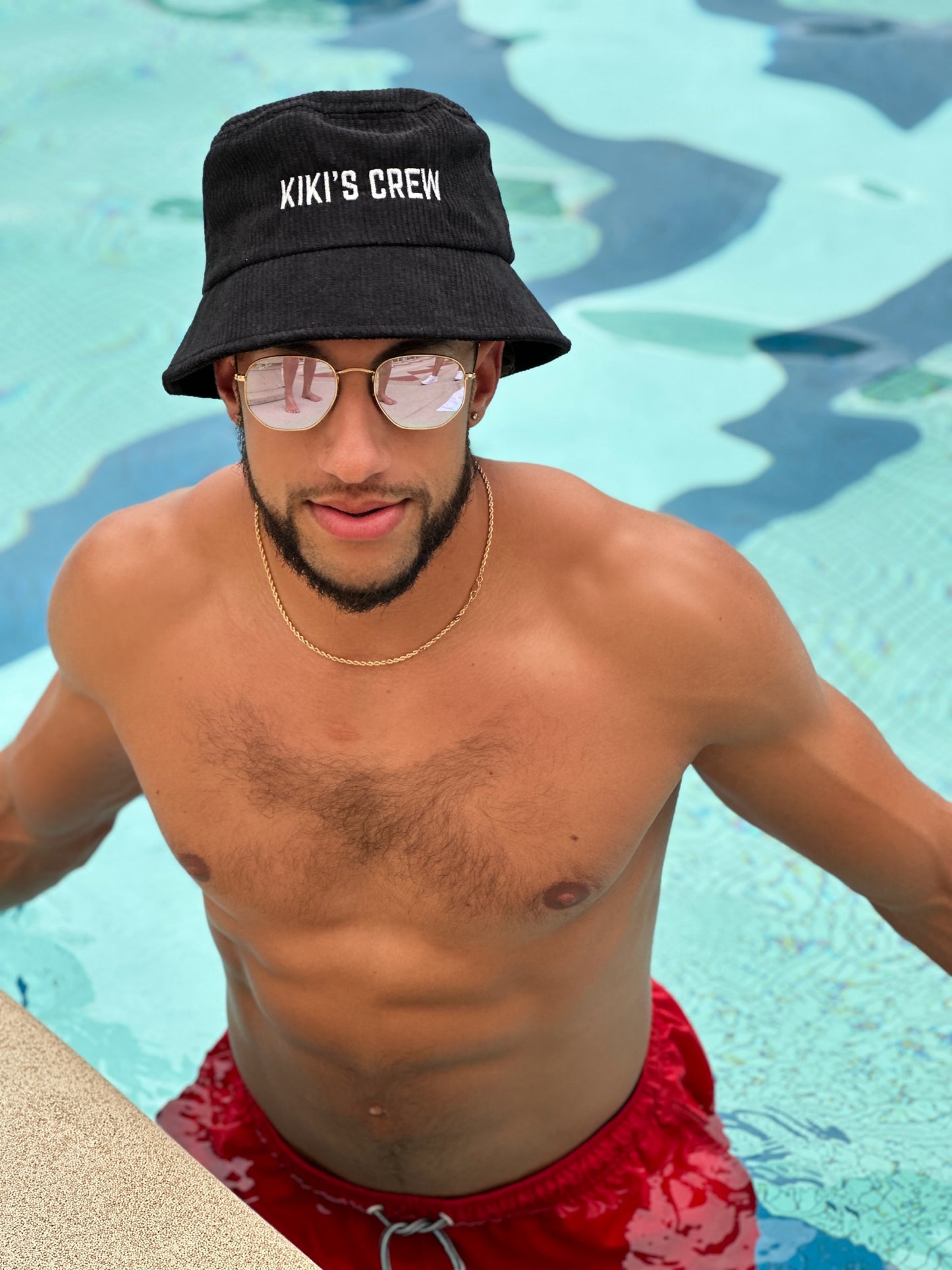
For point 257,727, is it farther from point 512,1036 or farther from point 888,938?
point 888,938

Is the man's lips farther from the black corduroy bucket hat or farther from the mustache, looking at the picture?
the black corduroy bucket hat

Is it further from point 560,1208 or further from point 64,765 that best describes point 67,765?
point 560,1208

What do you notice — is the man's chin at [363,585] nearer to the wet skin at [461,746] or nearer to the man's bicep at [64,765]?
the wet skin at [461,746]

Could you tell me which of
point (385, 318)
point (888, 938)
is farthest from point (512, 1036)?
point (888, 938)

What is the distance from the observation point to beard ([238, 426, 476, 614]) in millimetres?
1574

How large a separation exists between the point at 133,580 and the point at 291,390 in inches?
18.3

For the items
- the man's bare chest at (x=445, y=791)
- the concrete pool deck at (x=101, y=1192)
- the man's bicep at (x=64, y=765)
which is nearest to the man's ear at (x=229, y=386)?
the man's bare chest at (x=445, y=791)

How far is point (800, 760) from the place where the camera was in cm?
170

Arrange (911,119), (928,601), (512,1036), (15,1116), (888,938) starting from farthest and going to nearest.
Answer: (911,119), (928,601), (888,938), (512,1036), (15,1116)

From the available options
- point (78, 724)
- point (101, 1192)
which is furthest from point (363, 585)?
point (101, 1192)

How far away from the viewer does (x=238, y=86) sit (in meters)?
6.24

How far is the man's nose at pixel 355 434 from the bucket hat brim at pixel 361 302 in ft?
0.24

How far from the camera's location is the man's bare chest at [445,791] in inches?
66.7

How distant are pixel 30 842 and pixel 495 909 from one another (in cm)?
74
